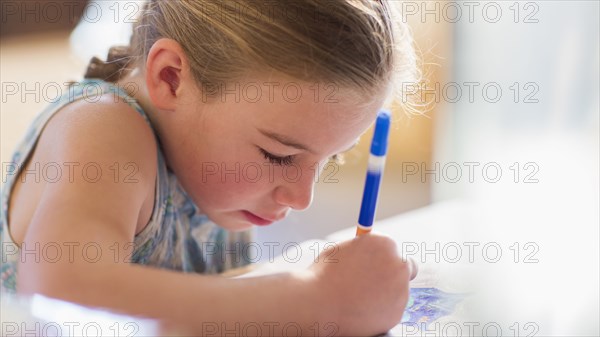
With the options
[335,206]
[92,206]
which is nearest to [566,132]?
[335,206]

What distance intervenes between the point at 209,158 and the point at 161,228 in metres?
0.13

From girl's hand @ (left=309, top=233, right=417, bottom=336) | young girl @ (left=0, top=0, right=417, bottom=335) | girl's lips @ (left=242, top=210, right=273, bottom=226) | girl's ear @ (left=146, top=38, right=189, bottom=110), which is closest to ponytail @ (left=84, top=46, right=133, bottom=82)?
young girl @ (left=0, top=0, right=417, bottom=335)

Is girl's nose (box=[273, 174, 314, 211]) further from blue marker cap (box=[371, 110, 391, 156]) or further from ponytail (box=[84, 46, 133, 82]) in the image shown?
ponytail (box=[84, 46, 133, 82])

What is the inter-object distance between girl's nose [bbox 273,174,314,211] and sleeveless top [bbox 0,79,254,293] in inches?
5.3

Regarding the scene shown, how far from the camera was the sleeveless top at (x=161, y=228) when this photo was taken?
67 cm

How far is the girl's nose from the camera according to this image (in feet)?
2.06

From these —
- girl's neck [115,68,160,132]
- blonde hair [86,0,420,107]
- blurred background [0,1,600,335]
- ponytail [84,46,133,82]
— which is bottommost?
blurred background [0,1,600,335]

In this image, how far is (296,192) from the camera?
64 cm

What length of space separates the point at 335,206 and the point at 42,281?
3.34ft

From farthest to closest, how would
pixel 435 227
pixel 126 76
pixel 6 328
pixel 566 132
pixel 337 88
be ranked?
1. pixel 566 132
2. pixel 435 227
3. pixel 126 76
4. pixel 337 88
5. pixel 6 328

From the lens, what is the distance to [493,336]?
1.76 feet

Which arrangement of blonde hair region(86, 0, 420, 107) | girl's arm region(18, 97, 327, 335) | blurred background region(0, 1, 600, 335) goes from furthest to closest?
blurred background region(0, 1, 600, 335) < blonde hair region(86, 0, 420, 107) < girl's arm region(18, 97, 327, 335)

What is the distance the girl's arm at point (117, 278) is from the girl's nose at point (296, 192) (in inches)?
6.2

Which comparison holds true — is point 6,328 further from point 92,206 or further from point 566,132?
point 566,132
